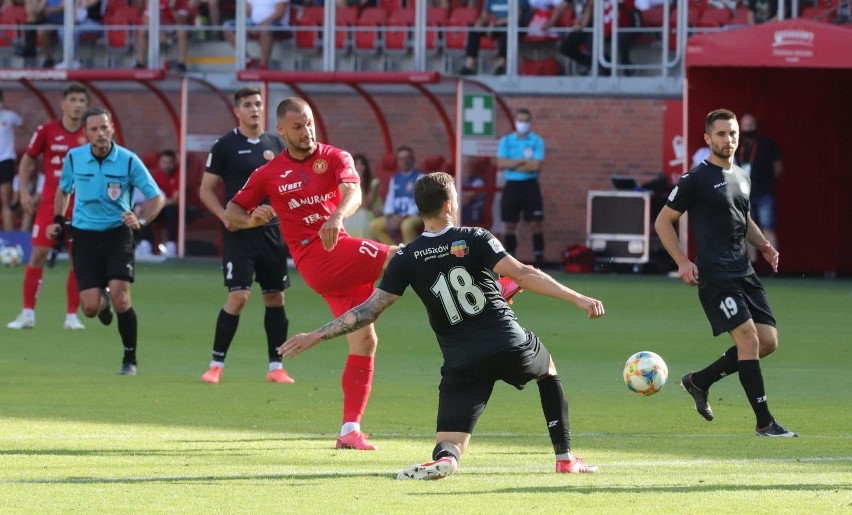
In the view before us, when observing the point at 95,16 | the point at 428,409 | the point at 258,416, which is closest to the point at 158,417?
the point at 258,416

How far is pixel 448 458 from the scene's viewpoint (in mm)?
7672

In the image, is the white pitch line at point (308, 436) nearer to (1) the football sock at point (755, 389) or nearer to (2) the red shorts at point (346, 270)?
(1) the football sock at point (755, 389)

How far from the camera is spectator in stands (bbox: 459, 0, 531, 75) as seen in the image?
1103 inches

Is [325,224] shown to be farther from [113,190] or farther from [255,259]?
[113,190]

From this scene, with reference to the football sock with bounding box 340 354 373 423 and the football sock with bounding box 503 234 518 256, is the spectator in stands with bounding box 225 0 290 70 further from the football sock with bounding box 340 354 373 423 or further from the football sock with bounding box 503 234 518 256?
the football sock with bounding box 340 354 373 423

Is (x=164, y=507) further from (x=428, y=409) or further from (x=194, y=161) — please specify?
(x=194, y=161)

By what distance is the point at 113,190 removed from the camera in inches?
508

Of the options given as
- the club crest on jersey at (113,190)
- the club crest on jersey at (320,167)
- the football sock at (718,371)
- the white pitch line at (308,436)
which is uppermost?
Result: the club crest on jersey at (320,167)

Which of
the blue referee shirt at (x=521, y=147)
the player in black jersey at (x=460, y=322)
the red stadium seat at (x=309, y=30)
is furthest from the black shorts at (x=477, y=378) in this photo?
the red stadium seat at (x=309, y=30)

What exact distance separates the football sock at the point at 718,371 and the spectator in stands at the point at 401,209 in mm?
15826

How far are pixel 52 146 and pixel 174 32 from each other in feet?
50.4

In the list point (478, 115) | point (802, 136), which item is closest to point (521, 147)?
point (478, 115)

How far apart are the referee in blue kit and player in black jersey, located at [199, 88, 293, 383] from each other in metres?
0.74

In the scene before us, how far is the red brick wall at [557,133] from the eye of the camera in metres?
27.2
